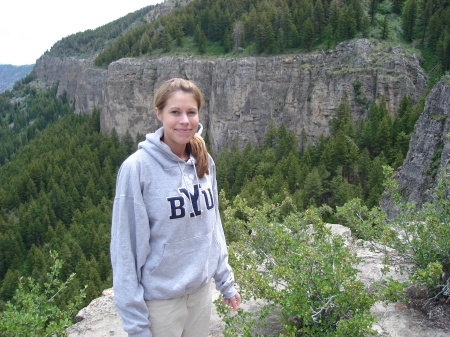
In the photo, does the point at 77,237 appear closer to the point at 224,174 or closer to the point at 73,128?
the point at 224,174

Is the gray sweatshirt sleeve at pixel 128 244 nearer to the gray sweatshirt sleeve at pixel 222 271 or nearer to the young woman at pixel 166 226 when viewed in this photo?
the young woman at pixel 166 226

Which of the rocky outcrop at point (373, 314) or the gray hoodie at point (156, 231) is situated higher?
the gray hoodie at point (156, 231)

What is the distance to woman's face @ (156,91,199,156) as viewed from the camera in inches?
132

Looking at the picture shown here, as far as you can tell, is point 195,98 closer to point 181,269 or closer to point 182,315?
point 181,269

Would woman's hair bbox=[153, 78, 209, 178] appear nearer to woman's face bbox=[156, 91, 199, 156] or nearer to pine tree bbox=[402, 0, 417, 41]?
woman's face bbox=[156, 91, 199, 156]

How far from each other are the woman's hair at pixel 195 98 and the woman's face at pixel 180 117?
39 millimetres

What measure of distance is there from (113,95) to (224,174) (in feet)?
95.2

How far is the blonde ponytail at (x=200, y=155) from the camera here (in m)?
3.58

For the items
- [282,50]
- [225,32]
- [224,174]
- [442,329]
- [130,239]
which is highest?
[225,32]

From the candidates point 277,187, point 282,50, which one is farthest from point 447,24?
point 277,187

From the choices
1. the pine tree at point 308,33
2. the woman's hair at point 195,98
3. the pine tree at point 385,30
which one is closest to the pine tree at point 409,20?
the pine tree at point 385,30

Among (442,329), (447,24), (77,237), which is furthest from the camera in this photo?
(447,24)

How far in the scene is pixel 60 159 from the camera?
56.2 m

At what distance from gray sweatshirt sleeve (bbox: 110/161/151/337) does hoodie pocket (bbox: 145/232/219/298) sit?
18 centimetres
